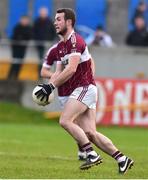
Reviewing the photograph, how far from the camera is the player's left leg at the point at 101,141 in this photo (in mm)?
12695

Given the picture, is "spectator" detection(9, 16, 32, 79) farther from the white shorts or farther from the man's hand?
the man's hand

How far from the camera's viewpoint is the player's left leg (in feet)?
41.7

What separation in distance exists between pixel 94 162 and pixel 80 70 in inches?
57.7

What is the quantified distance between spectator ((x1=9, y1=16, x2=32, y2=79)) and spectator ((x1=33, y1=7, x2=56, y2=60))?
29 cm

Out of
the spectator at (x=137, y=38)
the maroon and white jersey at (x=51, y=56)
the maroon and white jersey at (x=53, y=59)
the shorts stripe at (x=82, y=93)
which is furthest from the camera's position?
the spectator at (x=137, y=38)

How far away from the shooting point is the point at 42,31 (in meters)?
26.9

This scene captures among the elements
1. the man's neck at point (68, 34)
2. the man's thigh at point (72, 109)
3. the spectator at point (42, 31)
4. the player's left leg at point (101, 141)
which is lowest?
the spectator at point (42, 31)

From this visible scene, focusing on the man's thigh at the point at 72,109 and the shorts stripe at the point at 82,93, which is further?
the shorts stripe at the point at 82,93

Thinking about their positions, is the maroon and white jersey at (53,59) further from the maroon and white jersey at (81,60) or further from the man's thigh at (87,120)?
the man's thigh at (87,120)

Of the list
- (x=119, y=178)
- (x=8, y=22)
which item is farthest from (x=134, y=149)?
(x=8, y=22)

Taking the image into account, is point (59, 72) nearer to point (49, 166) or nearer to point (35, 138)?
point (49, 166)

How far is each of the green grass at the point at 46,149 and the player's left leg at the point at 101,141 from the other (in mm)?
174

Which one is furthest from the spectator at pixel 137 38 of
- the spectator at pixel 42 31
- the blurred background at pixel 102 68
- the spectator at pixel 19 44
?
the spectator at pixel 19 44

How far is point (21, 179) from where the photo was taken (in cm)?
1152
